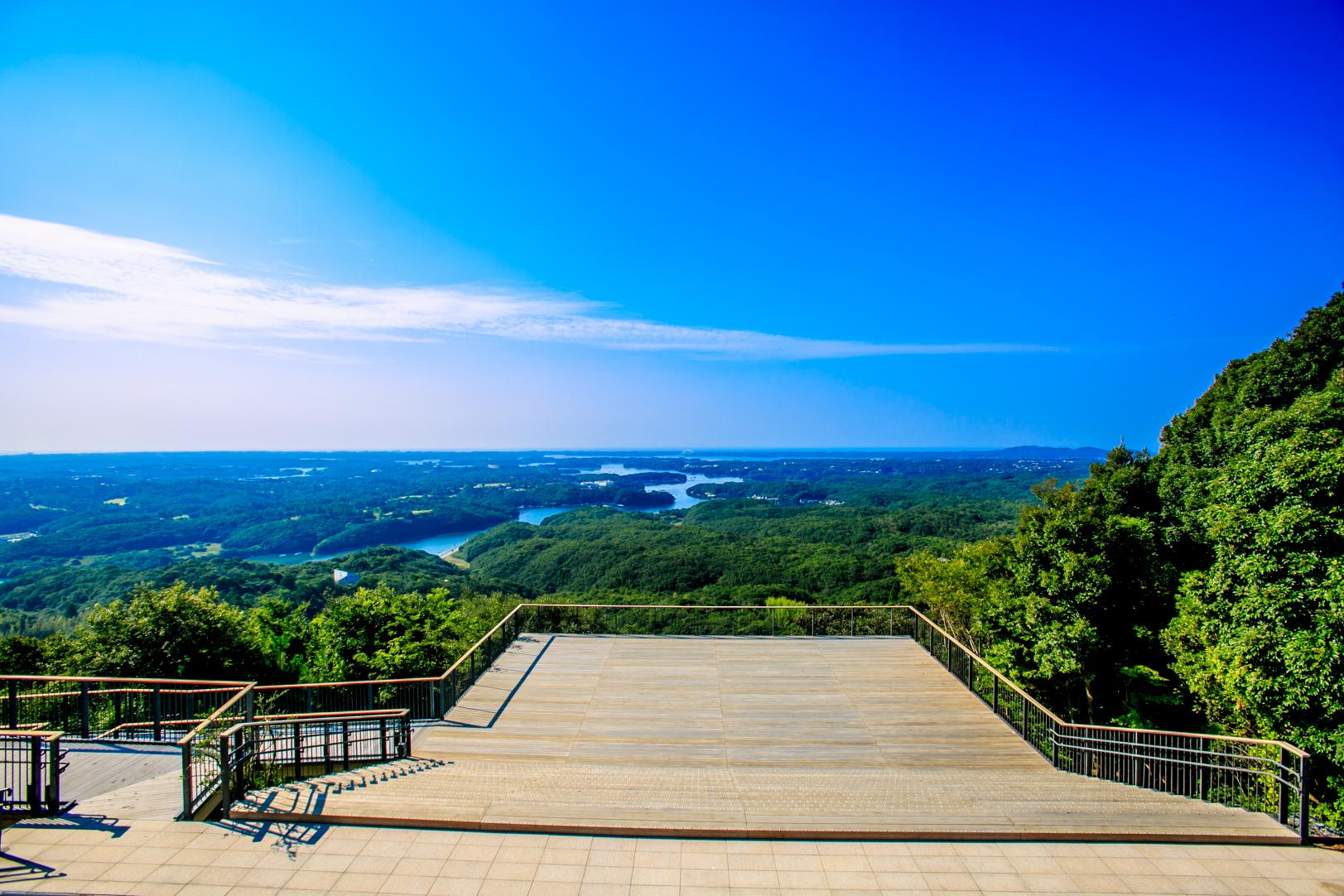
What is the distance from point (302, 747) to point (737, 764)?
5.53m

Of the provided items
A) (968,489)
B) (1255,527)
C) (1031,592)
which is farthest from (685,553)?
(968,489)

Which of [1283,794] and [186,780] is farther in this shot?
[1283,794]

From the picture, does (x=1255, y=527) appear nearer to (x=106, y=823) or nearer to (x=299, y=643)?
(x=106, y=823)

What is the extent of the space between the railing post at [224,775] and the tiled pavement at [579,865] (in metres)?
0.23

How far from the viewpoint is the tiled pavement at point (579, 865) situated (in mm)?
5250

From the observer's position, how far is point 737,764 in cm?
809

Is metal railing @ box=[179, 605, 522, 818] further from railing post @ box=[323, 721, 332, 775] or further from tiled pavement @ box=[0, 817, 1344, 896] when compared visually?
tiled pavement @ box=[0, 817, 1344, 896]

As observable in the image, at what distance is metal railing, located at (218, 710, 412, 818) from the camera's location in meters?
6.65

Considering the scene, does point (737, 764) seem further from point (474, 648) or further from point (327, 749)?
point (327, 749)

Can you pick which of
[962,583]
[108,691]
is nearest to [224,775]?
[108,691]

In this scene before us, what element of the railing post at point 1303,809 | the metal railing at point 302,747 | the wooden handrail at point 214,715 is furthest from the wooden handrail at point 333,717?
the railing post at point 1303,809

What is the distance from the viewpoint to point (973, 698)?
10.3 meters

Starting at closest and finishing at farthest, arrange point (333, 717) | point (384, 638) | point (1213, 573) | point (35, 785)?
point (35, 785), point (333, 717), point (1213, 573), point (384, 638)

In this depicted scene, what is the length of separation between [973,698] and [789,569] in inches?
1915
